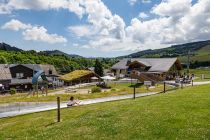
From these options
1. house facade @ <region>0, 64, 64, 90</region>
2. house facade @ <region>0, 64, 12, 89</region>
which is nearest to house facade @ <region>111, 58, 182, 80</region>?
house facade @ <region>0, 64, 64, 90</region>

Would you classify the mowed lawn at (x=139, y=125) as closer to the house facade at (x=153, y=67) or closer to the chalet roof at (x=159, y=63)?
the house facade at (x=153, y=67)

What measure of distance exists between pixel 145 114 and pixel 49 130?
218 inches

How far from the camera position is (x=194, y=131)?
54.6 feet

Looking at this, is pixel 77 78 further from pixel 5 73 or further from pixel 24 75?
pixel 5 73

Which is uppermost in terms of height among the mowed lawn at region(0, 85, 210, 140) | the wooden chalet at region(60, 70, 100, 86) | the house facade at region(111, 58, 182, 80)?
the house facade at region(111, 58, 182, 80)

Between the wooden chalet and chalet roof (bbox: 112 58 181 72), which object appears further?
the wooden chalet

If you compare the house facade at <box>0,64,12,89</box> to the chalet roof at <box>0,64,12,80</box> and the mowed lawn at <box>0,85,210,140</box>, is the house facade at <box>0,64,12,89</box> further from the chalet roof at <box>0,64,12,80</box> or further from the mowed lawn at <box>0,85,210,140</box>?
the mowed lawn at <box>0,85,210,140</box>

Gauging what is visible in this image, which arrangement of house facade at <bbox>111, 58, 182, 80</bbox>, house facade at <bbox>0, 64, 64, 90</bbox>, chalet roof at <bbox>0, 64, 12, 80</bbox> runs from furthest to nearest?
1. house facade at <bbox>0, 64, 64, 90</bbox>
2. chalet roof at <bbox>0, 64, 12, 80</bbox>
3. house facade at <bbox>111, 58, 182, 80</bbox>

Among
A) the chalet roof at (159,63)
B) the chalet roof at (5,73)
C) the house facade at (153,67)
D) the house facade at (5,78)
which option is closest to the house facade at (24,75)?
the house facade at (5,78)

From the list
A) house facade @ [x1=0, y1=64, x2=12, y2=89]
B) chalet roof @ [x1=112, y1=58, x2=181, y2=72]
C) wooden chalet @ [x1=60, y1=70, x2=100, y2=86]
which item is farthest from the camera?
wooden chalet @ [x1=60, y1=70, x2=100, y2=86]

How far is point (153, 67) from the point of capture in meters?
111

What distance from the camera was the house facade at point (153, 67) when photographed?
105994 millimetres

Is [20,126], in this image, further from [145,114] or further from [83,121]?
[145,114]

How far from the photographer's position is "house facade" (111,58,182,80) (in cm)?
10599
